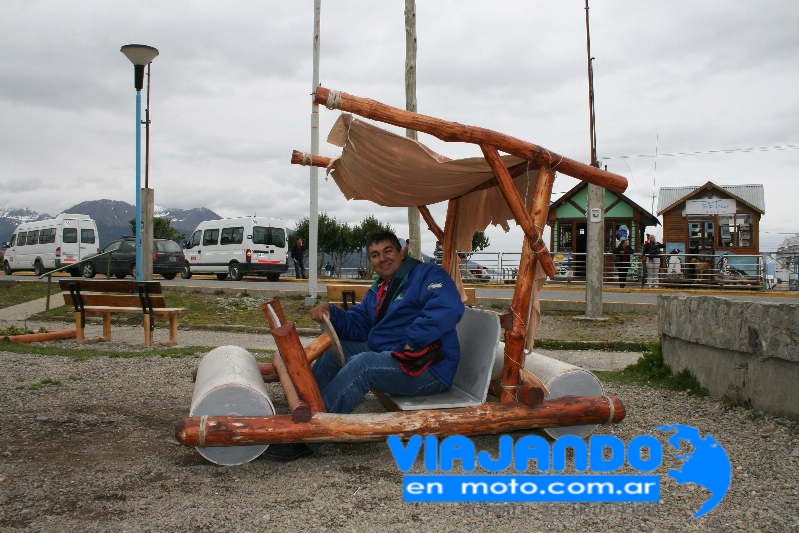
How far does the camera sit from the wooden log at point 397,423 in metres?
4.11

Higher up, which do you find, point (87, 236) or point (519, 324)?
point (87, 236)

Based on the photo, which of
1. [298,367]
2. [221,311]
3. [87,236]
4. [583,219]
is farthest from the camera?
[583,219]

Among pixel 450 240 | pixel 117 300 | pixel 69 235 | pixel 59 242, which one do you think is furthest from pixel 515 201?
pixel 59 242

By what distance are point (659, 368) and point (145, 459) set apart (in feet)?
17.0

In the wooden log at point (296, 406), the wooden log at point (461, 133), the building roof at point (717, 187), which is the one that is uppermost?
the building roof at point (717, 187)

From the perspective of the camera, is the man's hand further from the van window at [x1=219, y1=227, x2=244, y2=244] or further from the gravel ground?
the van window at [x1=219, y1=227, x2=244, y2=244]

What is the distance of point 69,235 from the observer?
1112 inches

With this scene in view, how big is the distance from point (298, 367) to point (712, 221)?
106 feet

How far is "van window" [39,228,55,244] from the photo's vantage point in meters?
28.5

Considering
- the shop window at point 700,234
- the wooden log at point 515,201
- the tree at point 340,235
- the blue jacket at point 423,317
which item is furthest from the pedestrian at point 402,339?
the tree at point 340,235

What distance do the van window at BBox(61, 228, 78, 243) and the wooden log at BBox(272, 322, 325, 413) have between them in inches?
1057

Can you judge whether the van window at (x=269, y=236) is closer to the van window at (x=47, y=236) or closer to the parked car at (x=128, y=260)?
the parked car at (x=128, y=260)

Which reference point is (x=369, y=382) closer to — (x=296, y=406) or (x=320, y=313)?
(x=296, y=406)

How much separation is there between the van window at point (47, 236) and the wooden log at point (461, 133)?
27.7 m
